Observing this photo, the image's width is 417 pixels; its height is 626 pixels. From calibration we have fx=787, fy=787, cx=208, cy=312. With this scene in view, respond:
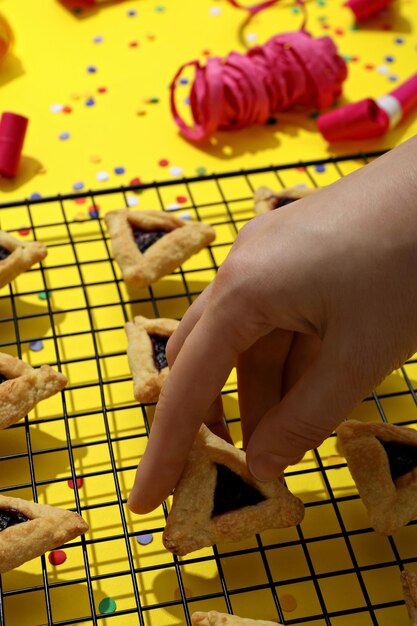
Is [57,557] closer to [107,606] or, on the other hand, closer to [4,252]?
[107,606]

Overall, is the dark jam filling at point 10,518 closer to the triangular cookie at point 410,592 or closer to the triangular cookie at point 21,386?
the triangular cookie at point 21,386

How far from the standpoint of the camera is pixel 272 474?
1.22 meters

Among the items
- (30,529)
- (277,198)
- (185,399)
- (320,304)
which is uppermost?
(320,304)

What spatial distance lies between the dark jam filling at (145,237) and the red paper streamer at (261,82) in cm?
58

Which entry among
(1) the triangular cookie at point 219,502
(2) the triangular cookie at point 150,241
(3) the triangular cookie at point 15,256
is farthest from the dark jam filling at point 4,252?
(1) the triangular cookie at point 219,502

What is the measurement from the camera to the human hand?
98 cm

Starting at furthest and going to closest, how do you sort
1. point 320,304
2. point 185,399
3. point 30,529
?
point 30,529
point 185,399
point 320,304

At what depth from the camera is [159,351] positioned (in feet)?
5.25

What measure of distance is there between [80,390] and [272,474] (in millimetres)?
580

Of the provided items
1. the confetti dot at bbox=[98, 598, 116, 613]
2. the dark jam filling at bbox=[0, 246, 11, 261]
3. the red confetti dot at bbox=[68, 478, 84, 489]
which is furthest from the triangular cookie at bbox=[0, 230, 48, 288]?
the confetti dot at bbox=[98, 598, 116, 613]

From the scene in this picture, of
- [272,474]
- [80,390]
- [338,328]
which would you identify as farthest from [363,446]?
[80,390]

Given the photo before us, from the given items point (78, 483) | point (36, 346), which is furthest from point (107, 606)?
point (36, 346)

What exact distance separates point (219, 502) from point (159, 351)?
0.37 metres

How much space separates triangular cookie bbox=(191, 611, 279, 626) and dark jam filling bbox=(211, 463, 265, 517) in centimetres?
18
